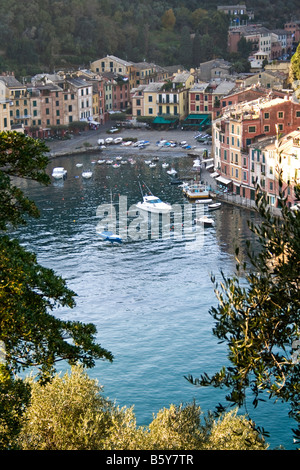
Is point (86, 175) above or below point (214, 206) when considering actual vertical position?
below

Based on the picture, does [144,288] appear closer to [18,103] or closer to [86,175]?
[86,175]

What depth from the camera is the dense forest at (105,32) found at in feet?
370

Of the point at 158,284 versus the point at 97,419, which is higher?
the point at 97,419

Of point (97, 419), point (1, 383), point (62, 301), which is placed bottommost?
point (97, 419)

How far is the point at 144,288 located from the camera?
44875mm

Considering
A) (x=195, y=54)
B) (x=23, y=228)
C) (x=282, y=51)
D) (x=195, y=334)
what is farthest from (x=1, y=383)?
(x=282, y=51)

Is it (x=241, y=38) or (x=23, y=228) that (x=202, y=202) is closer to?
(x=23, y=228)

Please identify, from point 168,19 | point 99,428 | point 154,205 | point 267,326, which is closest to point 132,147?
point 154,205

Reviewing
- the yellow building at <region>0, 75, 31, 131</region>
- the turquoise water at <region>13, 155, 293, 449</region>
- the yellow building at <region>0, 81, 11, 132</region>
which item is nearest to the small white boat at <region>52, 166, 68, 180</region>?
the turquoise water at <region>13, 155, 293, 449</region>

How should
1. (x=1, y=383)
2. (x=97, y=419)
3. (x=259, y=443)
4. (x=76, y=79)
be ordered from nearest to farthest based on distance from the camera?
1. (x=1, y=383)
2. (x=259, y=443)
3. (x=97, y=419)
4. (x=76, y=79)

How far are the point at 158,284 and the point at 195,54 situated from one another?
82.0m

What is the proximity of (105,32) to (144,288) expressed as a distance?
83.7 m

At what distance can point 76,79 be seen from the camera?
97125 mm

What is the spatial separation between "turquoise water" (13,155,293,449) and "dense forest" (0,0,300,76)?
1765 inches
